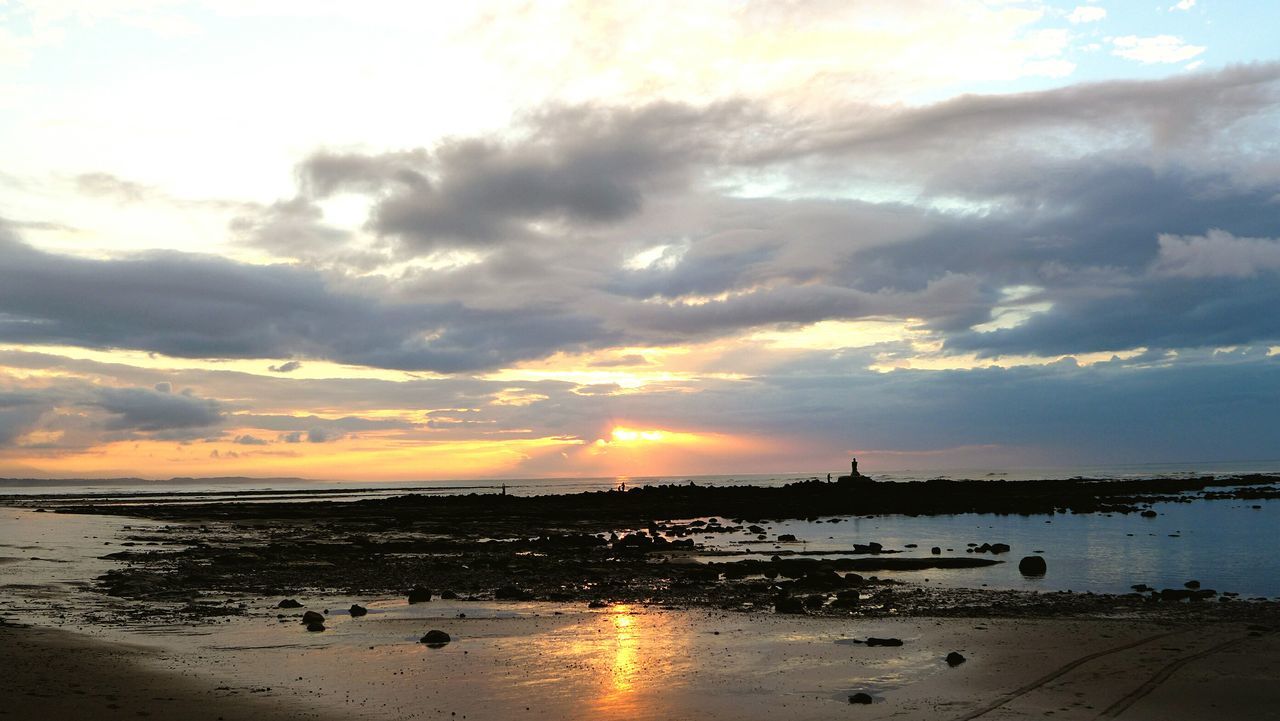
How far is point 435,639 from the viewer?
67.2 ft

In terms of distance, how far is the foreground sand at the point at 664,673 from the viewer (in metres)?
14.8

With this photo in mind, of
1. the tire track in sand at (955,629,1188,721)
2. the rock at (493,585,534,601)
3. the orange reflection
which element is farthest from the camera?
the rock at (493,585,534,601)

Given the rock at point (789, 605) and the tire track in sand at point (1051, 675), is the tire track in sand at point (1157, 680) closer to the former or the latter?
the tire track in sand at point (1051, 675)

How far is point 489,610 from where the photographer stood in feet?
84.6

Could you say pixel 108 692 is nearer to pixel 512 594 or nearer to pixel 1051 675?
pixel 512 594

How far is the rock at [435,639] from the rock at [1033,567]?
23.9 metres

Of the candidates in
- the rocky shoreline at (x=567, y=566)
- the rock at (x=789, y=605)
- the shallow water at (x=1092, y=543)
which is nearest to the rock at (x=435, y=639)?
the rocky shoreline at (x=567, y=566)

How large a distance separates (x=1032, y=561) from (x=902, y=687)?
22.0 meters

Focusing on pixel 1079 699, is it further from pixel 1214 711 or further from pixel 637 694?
pixel 637 694

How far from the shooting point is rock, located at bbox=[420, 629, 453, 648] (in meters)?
20.3

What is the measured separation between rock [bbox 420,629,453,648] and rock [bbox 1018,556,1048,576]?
23.9m

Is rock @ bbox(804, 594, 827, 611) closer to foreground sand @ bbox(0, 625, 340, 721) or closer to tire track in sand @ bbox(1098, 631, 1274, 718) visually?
tire track in sand @ bbox(1098, 631, 1274, 718)

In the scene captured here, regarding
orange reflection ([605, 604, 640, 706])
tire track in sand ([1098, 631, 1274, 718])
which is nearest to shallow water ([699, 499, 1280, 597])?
tire track in sand ([1098, 631, 1274, 718])

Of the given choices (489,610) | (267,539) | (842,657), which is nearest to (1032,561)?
(842,657)
